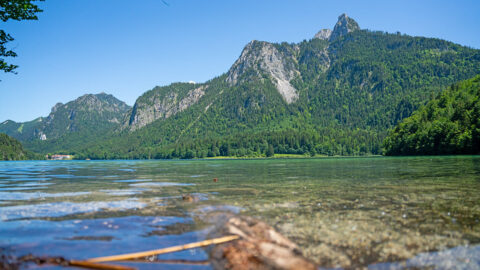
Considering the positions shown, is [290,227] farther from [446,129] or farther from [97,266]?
[446,129]

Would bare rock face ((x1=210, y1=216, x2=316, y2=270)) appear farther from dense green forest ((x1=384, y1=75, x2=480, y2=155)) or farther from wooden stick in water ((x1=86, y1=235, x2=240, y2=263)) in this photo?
dense green forest ((x1=384, y1=75, x2=480, y2=155))

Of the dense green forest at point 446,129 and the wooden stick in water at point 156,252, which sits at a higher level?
the dense green forest at point 446,129

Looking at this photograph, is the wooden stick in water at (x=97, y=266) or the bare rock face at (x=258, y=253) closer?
the wooden stick in water at (x=97, y=266)

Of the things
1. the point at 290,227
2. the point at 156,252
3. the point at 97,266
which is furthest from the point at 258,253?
the point at 97,266

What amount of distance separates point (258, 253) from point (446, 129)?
125703 millimetres

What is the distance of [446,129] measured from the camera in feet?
354

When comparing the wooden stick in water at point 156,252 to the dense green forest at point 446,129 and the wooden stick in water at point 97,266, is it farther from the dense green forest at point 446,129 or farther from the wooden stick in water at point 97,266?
the dense green forest at point 446,129

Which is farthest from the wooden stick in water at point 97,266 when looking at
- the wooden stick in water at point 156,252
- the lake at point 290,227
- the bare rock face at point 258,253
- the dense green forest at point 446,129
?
the dense green forest at point 446,129

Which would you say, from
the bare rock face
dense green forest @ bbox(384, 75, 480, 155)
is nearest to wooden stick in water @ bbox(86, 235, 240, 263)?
the bare rock face

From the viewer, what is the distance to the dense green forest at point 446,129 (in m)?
97.5

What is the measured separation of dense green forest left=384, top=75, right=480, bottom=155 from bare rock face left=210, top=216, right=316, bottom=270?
10913 centimetres

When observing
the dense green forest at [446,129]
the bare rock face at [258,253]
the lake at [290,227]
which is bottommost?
the lake at [290,227]

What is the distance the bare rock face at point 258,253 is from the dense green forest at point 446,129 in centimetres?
10913

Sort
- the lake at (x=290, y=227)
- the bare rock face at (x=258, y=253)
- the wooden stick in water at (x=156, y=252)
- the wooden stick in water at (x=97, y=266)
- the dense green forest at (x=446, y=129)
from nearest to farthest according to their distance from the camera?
the wooden stick in water at (x=97, y=266) < the bare rock face at (x=258, y=253) < the wooden stick in water at (x=156, y=252) < the lake at (x=290, y=227) < the dense green forest at (x=446, y=129)
